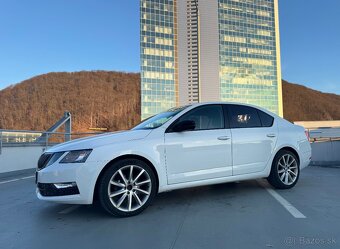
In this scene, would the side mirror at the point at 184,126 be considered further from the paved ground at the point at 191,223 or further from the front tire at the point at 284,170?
the front tire at the point at 284,170

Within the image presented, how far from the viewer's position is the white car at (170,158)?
413 cm

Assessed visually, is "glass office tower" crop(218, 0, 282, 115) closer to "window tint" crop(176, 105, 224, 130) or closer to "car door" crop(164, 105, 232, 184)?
"window tint" crop(176, 105, 224, 130)

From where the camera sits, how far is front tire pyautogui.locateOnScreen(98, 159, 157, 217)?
417cm

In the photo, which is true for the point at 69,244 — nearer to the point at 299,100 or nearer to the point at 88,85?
the point at 88,85

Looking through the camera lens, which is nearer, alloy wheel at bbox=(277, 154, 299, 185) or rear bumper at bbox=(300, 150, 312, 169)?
alloy wheel at bbox=(277, 154, 299, 185)

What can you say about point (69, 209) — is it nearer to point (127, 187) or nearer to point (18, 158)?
point (127, 187)

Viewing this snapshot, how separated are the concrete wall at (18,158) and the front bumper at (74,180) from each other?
21.1ft

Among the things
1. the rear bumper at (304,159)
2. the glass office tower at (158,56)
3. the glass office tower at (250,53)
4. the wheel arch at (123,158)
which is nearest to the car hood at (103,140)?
the wheel arch at (123,158)

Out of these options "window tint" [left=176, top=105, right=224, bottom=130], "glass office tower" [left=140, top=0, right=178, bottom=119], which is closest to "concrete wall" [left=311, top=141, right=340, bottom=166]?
"window tint" [left=176, top=105, right=224, bottom=130]

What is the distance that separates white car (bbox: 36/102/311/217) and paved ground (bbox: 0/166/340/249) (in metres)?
0.35

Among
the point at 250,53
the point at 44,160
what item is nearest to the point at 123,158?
the point at 44,160

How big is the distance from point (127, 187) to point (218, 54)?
82843 millimetres

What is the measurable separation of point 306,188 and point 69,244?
15.6 feet

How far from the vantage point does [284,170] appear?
589cm
